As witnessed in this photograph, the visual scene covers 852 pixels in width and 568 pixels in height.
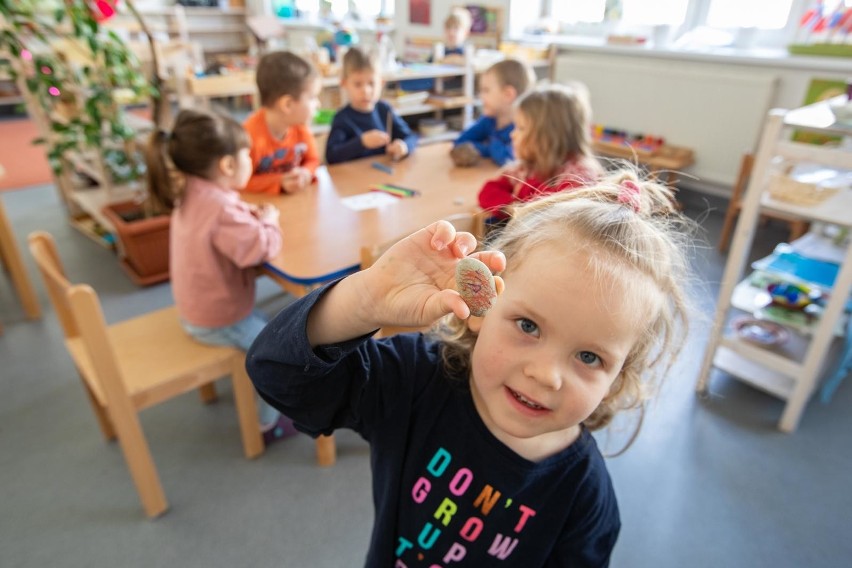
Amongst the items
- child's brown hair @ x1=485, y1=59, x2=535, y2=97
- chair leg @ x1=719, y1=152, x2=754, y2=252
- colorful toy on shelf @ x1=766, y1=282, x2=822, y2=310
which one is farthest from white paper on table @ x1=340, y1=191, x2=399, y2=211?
chair leg @ x1=719, y1=152, x2=754, y2=252

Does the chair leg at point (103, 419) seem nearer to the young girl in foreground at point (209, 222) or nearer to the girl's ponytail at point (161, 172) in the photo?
the young girl in foreground at point (209, 222)

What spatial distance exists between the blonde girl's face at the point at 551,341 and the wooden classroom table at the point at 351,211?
0.77m

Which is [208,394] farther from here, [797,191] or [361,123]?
[797,191]

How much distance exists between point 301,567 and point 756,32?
12.8 feet

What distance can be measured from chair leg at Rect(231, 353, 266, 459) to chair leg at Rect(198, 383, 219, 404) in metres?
0.26

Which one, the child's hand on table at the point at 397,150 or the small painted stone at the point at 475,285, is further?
the child's hand on table at the point at 397,150

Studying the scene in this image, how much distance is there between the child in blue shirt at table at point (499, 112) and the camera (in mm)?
2285

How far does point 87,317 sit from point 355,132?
1.60 metres

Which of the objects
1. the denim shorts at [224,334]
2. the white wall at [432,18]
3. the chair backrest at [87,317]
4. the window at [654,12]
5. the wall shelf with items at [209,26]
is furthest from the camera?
the wall shelf with items at [209,26]

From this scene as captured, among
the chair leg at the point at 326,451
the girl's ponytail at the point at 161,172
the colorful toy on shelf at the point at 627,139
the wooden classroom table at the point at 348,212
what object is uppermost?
the girl's ponytail at the point at 161,172

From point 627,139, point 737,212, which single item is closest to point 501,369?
point 737,212

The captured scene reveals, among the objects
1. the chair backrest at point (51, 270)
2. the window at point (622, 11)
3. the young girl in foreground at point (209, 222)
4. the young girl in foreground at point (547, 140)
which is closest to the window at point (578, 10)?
the window at point (622, 11)

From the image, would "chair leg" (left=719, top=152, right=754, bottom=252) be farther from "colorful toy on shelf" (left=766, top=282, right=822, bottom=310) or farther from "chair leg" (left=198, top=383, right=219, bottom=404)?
"chair leg" (left=198, top=383, right=219, bottom=404)

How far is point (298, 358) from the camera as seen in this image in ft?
1.98
